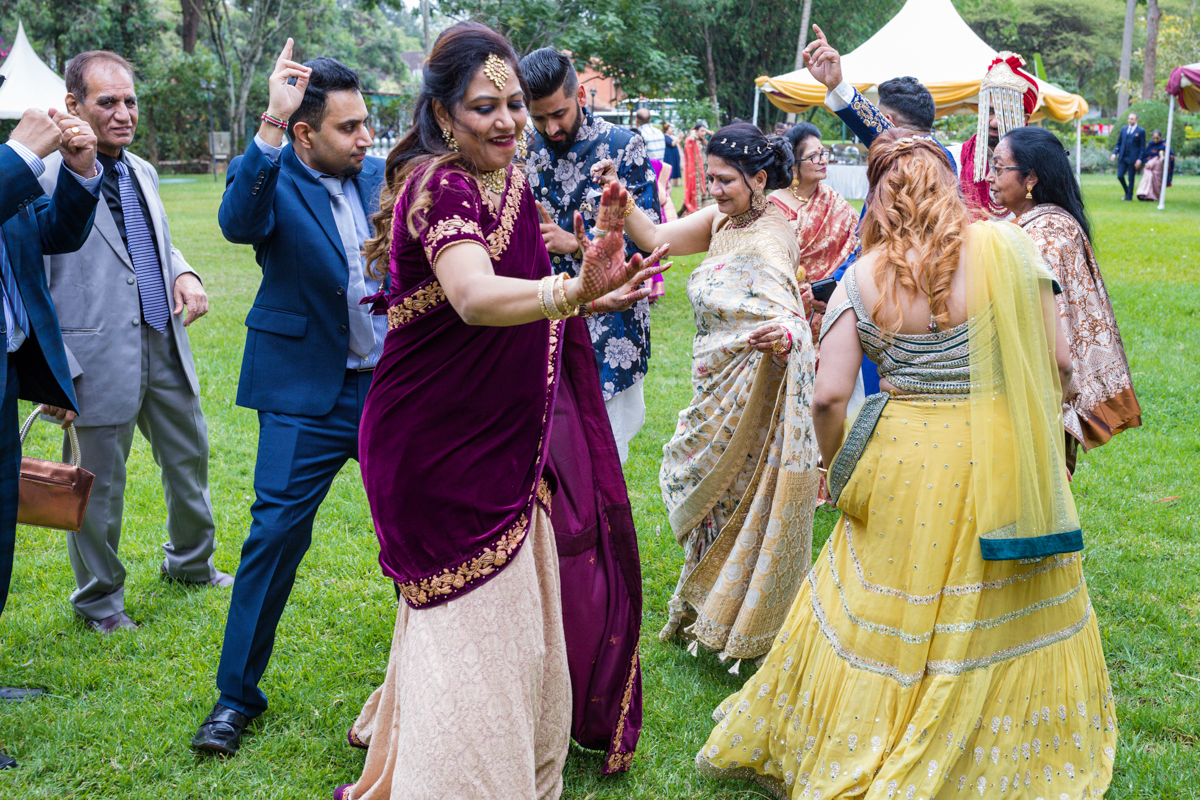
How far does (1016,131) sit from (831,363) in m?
1.54

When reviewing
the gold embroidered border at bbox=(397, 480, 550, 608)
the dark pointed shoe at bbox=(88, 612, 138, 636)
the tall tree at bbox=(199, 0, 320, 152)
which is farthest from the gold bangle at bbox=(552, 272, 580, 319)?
the tall tree at bbox=(199, 0, 320, 152)

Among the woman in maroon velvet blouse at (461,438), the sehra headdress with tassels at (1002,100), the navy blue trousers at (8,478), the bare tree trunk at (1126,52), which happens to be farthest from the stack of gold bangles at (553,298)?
the bare tree trunk at (1126,52)

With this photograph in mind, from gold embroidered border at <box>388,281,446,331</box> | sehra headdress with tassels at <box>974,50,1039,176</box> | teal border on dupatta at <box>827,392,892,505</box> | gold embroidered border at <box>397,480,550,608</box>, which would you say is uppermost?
sehra headdress with tassels at <box>974,50,1039,176</box>

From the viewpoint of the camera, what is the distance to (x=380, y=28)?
54062 mm

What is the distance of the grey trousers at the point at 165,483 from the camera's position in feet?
12.4

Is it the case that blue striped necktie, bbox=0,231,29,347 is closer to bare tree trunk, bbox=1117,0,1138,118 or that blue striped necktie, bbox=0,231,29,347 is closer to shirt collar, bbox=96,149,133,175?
shirt collar, bbox=96,149,133,175

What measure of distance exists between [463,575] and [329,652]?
1587 millimetres

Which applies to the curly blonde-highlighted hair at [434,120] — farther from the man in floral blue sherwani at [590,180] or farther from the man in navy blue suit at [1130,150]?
the man in navy blue suit at [1130,150]

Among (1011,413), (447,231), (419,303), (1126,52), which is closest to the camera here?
(447,231)

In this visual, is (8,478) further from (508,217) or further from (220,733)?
(508,217)

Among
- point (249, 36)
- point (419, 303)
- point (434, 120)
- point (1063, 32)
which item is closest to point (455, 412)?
point (419, 303)

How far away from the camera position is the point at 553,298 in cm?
193

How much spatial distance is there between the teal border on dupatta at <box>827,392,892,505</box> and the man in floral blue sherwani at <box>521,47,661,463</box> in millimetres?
1551

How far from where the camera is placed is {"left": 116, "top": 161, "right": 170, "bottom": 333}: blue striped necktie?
3.80 metres
